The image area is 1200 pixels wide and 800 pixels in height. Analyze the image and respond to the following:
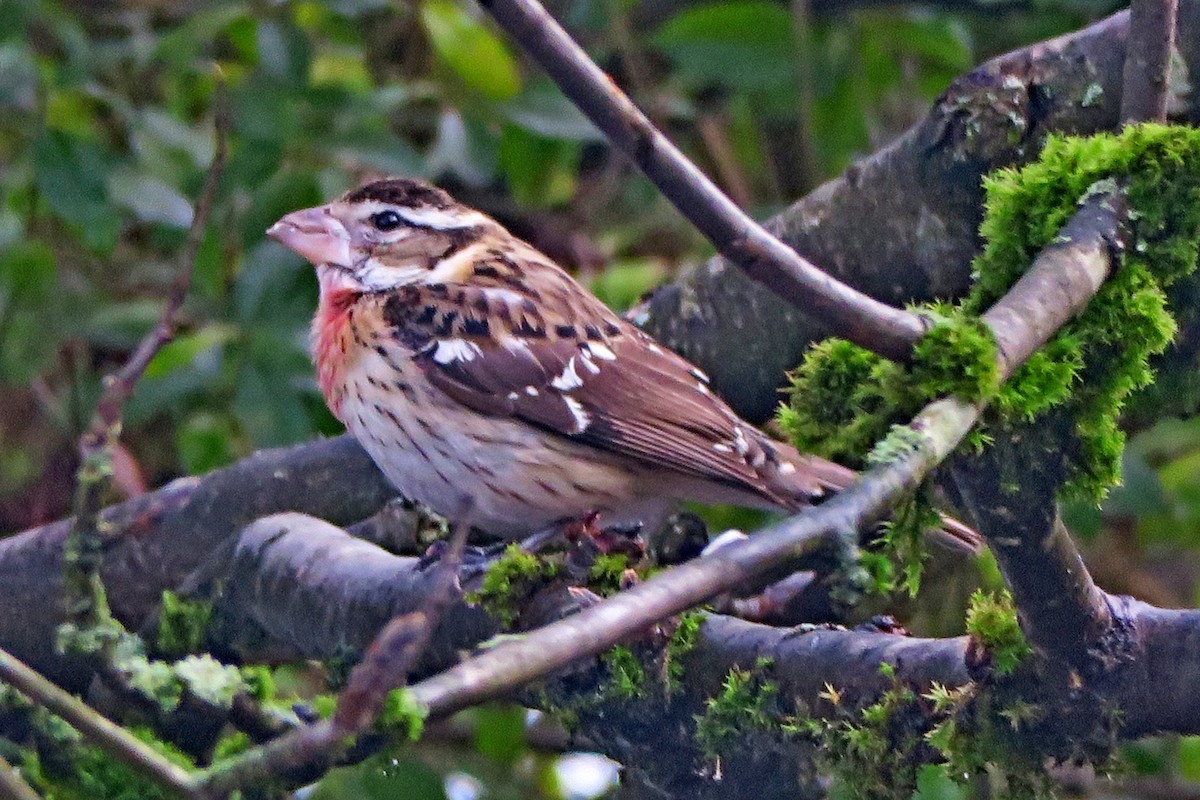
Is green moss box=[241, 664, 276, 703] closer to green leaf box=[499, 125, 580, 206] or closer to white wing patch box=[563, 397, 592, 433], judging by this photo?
white wing patch box=[563, 397, 592, 433]

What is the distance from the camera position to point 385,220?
11.9ft

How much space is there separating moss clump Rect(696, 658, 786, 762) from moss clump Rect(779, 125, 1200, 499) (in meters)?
0.34

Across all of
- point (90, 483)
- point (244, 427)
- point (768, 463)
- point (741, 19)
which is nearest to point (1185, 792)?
point (768, 463)

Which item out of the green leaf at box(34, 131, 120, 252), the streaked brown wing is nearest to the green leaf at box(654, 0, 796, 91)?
the streaked brown wing

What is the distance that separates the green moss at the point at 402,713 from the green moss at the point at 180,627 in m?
1.71

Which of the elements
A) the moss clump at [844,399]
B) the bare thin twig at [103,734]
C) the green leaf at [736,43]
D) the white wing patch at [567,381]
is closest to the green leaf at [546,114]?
the green leaf at [736,43]

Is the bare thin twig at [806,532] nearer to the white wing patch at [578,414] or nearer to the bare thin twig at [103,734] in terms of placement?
the bare thin twig at [103,734]

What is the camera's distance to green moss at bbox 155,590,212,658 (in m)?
3.02

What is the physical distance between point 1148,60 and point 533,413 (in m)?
1.33

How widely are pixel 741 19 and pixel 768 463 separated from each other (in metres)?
1.59

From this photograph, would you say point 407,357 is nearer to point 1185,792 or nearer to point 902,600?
point 902,600

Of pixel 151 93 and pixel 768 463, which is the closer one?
pixel 768 463

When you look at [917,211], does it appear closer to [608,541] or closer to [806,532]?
[608,541]

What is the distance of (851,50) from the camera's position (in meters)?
4.55
